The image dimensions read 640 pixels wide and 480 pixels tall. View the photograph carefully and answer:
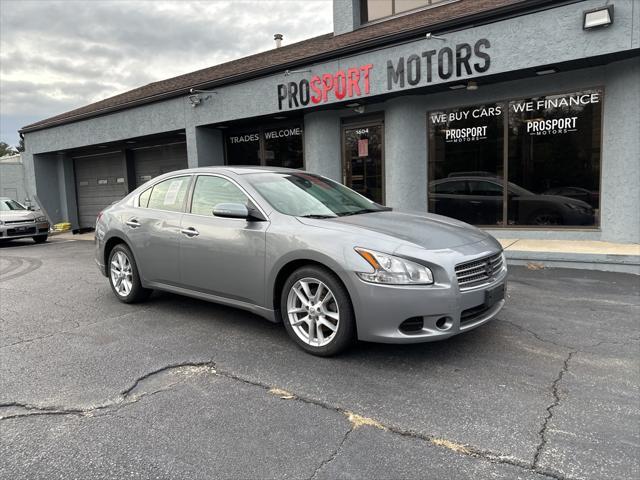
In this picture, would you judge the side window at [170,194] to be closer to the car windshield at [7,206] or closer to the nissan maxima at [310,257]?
the nissan maxima at [310,257]

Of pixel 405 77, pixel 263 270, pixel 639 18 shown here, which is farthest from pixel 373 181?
pixel 263 270

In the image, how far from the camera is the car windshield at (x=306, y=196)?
455 cm

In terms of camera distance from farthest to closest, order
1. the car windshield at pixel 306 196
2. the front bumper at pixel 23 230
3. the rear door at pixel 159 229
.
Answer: the front bumper at pixel 23 230 < the rear door at pixel 159 229 < the car windshield at pixel 306 196

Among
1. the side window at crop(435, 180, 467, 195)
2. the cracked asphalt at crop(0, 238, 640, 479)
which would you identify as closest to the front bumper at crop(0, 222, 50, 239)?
the cracked asphalt at crop(0, 238, 640, 479)

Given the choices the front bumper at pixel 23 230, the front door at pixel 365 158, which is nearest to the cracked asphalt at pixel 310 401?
the front door at pixel 365 158

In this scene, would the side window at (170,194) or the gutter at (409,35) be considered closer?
the side window at (170,194)

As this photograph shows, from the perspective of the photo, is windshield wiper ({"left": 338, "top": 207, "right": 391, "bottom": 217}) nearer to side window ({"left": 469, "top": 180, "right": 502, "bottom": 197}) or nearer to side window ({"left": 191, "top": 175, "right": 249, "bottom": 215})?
side window ({"left": 191, "top": 175, "right": 249, "bottom": 215})

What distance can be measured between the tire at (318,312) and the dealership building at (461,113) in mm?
6252

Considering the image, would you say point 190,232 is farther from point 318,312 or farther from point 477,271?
point 477,271

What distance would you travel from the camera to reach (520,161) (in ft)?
30.7

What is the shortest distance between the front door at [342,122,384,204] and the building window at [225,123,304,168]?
51.4 inches

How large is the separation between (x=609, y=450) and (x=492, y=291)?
150cm

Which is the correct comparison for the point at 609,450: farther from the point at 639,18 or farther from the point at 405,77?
the point at 405,77

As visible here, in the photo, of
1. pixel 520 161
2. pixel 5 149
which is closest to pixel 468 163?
pixel 520 161
